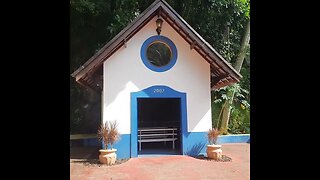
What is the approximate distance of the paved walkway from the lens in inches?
269

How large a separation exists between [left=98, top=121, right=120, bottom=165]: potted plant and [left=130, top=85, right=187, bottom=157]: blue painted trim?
1.97ft

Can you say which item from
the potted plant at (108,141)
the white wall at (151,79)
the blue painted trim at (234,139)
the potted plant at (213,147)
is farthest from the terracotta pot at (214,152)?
the blue painted trim at (234,139)

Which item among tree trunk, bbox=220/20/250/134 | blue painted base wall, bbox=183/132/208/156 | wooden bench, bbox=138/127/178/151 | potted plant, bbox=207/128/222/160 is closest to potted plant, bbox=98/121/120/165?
wooden bench, bbox=138/127/178/151

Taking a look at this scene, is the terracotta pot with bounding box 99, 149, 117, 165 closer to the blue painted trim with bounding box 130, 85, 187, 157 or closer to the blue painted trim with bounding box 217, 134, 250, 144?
the blue painted trim with bounding box 130, 85, 187, 157

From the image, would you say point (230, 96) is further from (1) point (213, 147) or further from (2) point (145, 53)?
(2) point (145, 53)

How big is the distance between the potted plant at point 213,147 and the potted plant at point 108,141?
2811mm

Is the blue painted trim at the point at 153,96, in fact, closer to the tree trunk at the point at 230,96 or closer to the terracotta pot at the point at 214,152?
the terracotta pot at the point at 214,152

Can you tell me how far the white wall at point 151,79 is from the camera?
9.19 m

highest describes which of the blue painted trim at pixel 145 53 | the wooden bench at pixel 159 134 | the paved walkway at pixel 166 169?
the blue painted trim at pixel 145 53

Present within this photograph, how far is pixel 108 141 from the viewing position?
8.56 metres

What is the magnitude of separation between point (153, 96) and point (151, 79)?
55cm
